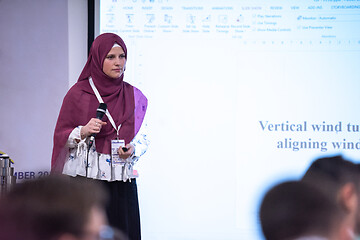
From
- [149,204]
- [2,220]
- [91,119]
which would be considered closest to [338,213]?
[2,220]

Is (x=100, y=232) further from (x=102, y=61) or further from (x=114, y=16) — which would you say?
(x=114, y=16)

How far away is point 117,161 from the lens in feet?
9.68

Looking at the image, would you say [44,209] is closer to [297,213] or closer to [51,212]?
[51,212]

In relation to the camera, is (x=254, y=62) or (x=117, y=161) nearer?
(x=117, y=161)

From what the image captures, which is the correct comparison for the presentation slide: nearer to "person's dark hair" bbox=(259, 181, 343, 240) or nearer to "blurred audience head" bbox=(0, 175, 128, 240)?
"person's dark hair" bbox=(259, 181, 343, 240)

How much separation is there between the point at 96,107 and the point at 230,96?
122 centimetres

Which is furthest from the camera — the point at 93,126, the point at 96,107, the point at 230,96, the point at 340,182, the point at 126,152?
the point at 230,96

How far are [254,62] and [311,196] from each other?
2892 millimetres

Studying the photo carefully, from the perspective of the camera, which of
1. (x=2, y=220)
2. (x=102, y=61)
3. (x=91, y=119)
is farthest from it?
(x=102, y=61)

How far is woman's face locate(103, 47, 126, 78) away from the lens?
3041 mm

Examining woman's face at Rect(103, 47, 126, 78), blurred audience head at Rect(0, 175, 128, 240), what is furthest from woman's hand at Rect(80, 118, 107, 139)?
blurred audience head at Rect(0, 175, 128, 240)

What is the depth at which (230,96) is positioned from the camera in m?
3.88

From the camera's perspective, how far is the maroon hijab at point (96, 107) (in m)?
2.99

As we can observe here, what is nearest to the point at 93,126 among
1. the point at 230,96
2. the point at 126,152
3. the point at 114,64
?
the point at 126,152
